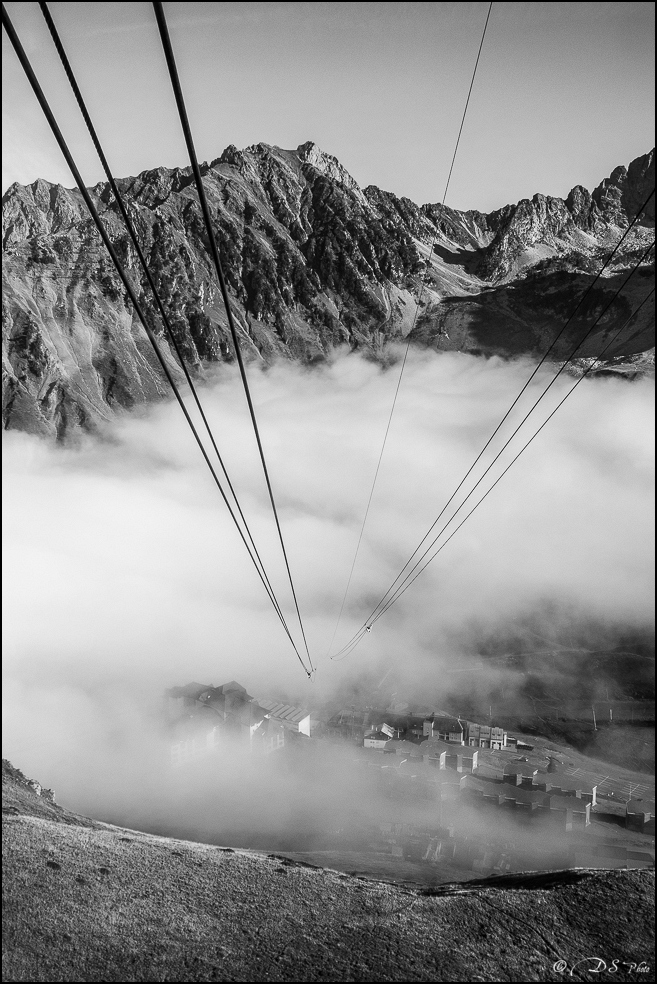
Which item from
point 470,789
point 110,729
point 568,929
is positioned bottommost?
point 110,729

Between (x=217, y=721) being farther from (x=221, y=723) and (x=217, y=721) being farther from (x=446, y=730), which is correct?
(x=446, y=730)

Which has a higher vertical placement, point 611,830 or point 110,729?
point 611,830

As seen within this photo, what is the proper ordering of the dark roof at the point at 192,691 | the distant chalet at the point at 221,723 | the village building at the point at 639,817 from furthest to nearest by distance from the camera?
1. the dark roof at the point at 192,691
2. the distant chalet at the point at 221,723
3. the village building at the point at 639,817

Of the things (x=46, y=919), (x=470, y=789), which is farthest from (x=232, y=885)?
(x=470, y=789)

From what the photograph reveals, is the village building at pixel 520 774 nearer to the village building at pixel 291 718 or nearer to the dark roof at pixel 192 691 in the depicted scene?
the village building at pixel 291 718

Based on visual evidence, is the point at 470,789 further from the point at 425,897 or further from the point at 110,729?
the point at 110,729

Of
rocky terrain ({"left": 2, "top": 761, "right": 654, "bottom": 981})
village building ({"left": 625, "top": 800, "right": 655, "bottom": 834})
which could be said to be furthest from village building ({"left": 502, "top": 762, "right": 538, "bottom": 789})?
rocky terrain ({"left": 2, "top": 761, "right": 654, "bottom": 981})

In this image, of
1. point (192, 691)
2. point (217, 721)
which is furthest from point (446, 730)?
point (192, 691)
